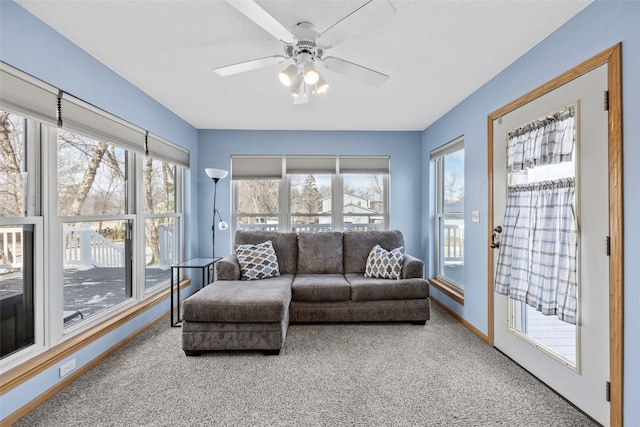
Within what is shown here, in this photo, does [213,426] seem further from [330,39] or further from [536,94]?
[536,94]

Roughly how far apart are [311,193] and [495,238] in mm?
2602

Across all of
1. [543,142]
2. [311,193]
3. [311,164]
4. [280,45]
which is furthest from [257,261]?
[543,142]

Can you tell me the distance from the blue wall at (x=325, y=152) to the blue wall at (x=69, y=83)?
103cm

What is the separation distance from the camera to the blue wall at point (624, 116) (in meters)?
1.53

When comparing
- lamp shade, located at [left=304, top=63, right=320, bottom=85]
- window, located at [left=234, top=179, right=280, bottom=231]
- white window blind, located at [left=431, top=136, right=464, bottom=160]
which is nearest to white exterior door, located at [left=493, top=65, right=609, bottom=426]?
white window blind, located at [left=431, top=136, right=464, bottom=160]

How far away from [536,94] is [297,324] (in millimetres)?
2932

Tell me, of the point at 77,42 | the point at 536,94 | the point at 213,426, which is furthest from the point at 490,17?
the point at 213,426

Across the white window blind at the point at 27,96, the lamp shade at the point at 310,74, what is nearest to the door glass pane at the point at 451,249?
the lamp shade at the point at 310,74

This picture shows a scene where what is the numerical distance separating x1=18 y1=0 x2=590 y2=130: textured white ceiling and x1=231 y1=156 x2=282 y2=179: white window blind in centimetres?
116

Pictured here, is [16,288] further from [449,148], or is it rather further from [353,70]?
[449,148]

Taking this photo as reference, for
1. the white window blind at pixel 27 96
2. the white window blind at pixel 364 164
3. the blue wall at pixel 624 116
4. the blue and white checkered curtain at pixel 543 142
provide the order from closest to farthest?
the blue wall at pixel 624 116
the white window blind at pixel 27 96
the blue and white checkered curtain at pixel 543 142
the white window blind at pixel 364 164

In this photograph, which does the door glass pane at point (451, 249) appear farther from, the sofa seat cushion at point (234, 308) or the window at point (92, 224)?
the window at point (92, 224)

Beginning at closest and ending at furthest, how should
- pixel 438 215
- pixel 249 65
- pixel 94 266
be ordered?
pixel 249 65
pixel 94 266
pixel 438 215

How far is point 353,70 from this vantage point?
81.1 inches
